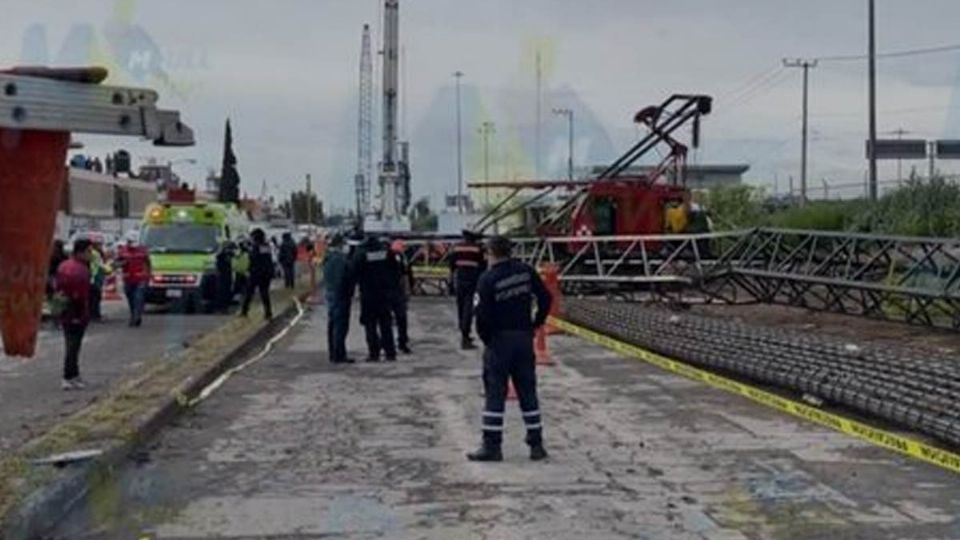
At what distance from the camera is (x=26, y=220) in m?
5.36

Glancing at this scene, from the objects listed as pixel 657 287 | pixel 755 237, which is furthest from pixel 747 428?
pixel 657 287

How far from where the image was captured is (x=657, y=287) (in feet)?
96.9

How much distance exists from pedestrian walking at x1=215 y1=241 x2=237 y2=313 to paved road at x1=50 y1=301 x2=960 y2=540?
16.5m

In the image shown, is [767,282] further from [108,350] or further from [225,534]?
[225,534]

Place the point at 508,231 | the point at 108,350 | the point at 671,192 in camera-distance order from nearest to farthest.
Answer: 1. the point at 108,350
2. the point at 671,192
3. the point at 508,231

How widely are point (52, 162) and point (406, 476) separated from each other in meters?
5.17

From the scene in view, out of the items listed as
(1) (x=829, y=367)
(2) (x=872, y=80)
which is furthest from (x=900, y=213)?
(1) (x=829, y=367)

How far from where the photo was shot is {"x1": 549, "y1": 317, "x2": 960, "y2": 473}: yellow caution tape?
34.6 ft

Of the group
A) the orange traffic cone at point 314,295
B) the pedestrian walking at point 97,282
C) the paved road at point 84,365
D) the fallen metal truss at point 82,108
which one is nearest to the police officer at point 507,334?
the paved road at point 84,365

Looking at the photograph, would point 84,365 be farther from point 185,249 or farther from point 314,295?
point 314,295

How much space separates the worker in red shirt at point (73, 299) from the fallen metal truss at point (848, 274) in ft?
38.6

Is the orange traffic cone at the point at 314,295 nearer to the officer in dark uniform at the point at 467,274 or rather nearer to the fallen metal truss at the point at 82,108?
the officer in dark uniform at the point at 467,274

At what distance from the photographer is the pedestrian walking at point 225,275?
31.2 meters

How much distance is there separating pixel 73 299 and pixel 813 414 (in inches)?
319
